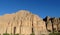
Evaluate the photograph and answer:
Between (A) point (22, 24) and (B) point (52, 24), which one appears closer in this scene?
(A) point (22, 24)

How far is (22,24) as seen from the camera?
5645 inches

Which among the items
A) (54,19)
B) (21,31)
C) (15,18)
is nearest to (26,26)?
(21,31)

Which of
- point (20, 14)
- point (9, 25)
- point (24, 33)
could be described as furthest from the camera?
point (20, 14)

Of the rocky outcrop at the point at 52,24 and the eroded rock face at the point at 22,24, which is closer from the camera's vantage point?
the eroded rock face at the point at 22,24

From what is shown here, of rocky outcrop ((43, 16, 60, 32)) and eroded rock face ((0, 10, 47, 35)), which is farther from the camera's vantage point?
rocky outcrop ((43, 16, 60, 32))

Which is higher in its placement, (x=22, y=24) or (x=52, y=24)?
(x=22, y=24)

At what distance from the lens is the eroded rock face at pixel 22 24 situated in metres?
138

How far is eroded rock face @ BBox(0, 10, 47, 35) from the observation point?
138 meters

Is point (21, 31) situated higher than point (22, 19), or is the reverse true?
point (22, 19)

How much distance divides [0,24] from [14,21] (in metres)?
12.6

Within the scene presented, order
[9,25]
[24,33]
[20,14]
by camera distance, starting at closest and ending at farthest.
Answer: [24,33], [9,25], [20,14]

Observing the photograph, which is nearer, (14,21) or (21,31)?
(21,31)

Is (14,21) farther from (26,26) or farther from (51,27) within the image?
(51,27)

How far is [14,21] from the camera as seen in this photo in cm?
14850
